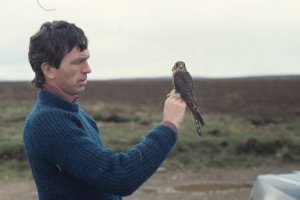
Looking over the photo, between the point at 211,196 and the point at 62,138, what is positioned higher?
the point at 62,138

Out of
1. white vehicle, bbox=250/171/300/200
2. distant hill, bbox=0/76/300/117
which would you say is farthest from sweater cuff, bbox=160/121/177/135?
distant hill, bbox=0/76/300/117

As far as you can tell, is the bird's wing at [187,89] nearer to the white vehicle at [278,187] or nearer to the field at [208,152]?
the white vehicle at [278,187]

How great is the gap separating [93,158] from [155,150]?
0.57 feet

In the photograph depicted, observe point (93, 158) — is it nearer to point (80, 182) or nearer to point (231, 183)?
point (80, 182)

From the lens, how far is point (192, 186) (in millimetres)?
10281

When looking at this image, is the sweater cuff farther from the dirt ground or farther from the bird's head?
the dirt ground

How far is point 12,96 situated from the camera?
1380 inches

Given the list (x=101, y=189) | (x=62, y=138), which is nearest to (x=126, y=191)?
(x=101, y=189)

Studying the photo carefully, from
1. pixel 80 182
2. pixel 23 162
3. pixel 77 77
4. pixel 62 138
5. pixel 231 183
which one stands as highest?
pixel 77 77

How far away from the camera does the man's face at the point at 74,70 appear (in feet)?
6.66

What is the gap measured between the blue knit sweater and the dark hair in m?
0.11

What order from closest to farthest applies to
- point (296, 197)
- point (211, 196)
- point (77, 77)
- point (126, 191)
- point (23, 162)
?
point (126, 191)
point (77, 77)
point (296, 197)
point (211, 196)
point (23, 162)

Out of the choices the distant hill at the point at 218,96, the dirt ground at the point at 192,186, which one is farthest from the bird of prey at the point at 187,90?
the distant hill at the point at 218,96

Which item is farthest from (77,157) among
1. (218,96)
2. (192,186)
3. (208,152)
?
(218,96)
